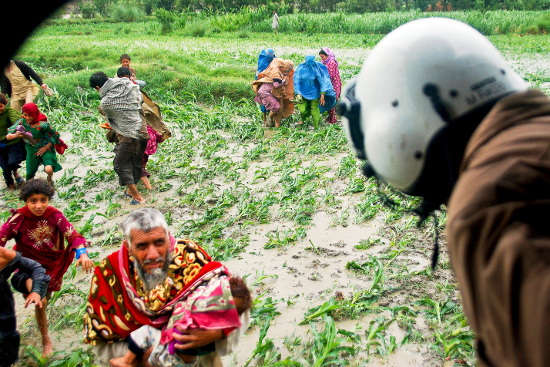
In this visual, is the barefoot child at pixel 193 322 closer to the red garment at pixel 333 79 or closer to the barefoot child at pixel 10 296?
the barefoot child at pixel 10 296

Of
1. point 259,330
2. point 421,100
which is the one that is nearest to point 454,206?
point 421,100

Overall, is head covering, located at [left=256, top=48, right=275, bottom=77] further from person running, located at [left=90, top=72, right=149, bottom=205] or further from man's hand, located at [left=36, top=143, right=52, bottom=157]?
man's hand, located at [left=36, top=143, right=52, bottom=157]

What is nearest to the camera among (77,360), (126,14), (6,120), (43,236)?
(77,360)

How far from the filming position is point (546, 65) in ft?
56.0

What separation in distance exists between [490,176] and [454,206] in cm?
9

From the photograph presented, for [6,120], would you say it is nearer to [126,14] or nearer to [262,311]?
[262,311]

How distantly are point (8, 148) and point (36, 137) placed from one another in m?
0.77

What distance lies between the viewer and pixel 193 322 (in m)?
2.39

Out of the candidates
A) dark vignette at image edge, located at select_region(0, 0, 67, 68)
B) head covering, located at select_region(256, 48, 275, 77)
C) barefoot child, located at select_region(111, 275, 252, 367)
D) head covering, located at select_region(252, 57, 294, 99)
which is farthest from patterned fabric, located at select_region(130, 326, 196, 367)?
head covering, located at select_region(256, 48, 275, 77)

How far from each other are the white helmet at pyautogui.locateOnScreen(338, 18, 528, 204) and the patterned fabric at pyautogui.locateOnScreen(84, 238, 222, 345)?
5.50 ft

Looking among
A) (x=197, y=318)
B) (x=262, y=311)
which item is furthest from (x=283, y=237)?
(x=197, y=318)

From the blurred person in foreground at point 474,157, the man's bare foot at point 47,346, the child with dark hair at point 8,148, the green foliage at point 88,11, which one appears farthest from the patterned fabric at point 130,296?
the green foliage at point 88,11

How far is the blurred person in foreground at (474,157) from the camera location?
760 mm

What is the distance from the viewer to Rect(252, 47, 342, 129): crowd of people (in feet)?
32.2
